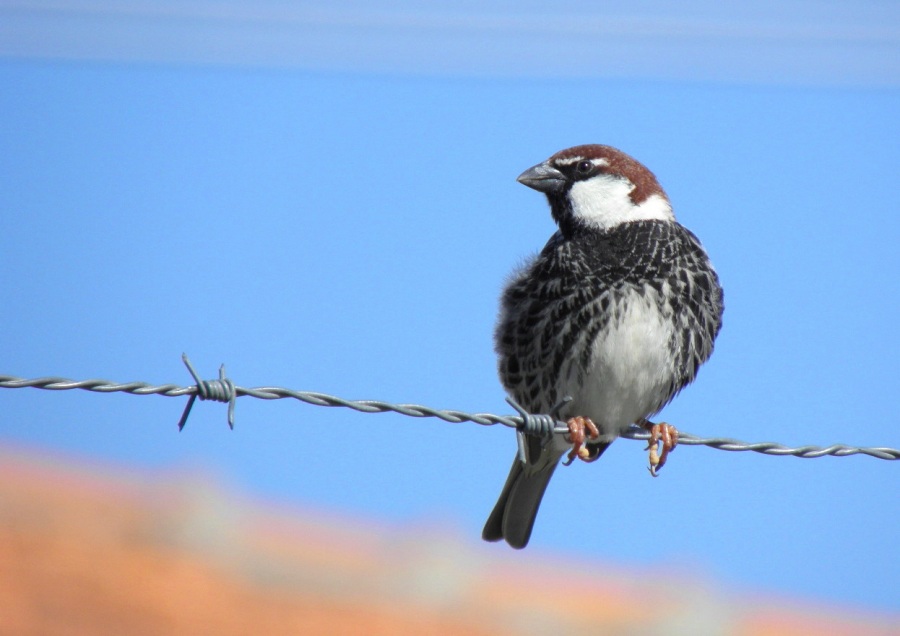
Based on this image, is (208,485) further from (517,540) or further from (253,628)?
(517,540)

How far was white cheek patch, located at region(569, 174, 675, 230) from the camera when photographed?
4398 millimetres

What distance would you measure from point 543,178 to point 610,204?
0.29 m

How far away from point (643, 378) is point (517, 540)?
0.76m

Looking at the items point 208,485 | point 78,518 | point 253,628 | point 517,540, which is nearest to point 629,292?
point 517,540

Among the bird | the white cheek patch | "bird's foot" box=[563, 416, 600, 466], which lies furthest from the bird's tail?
the white cheek patch

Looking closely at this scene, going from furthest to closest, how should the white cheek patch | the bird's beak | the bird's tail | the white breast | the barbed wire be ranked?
the bird's beak → the bird's tail → the white cheek patch → the white breast → the barbed wire

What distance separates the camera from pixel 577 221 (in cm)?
444

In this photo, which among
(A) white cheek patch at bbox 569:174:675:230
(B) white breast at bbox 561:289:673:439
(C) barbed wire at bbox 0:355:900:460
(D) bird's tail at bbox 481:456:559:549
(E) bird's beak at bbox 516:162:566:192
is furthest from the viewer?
(E) bird's beak at bbox 516:162:566:192

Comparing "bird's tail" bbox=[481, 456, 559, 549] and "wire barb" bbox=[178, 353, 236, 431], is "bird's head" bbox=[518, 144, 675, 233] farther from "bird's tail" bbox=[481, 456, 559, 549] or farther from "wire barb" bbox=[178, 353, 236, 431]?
"wire barb" bbox=[178, 353, 236, 431]

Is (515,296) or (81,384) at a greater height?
(515,296)

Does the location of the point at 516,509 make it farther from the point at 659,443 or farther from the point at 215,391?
the point at 215,391

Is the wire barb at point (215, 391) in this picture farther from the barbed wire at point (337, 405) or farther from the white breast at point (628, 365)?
the white breast at point (628, 365)

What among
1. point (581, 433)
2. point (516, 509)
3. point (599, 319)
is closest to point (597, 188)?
point (599, 319)

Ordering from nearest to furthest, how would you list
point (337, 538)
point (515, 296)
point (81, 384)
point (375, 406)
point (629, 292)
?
1. point (81, 384)
2. point (375, 406)
3. point (629, 292)
4. point (515, 296)
5. point (337, 538)
